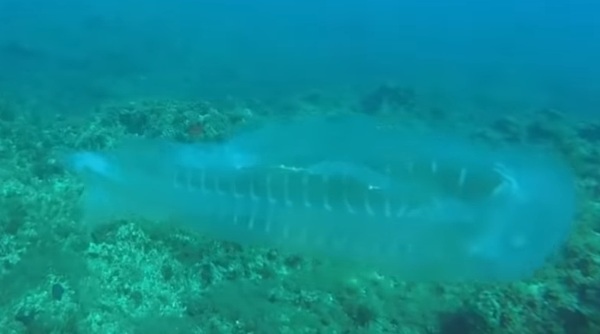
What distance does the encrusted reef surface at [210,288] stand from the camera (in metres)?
6.82

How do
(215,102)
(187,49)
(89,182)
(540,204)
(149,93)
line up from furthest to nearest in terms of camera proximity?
1. (187,49)
2. (149,93)
3. (215,102)
4. (89,182)
5. (540,204)

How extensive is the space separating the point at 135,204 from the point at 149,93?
6.92 meters

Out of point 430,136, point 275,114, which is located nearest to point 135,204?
point 430,136

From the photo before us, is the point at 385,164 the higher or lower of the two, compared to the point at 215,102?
higher

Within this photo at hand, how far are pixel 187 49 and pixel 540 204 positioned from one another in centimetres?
1703

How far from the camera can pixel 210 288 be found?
736cm

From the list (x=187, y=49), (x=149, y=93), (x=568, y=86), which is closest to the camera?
(x=149, y=93)

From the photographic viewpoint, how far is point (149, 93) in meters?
14.5

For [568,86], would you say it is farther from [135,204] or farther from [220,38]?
[135,204]

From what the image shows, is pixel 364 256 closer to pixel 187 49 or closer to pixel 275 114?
pixel 275 114

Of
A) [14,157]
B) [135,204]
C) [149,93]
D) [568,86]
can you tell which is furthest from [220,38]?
[135,204]

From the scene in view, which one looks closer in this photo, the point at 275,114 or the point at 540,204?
the point at 540,204

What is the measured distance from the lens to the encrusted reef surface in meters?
6.82

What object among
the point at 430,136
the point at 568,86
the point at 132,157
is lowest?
the point at 568,86
